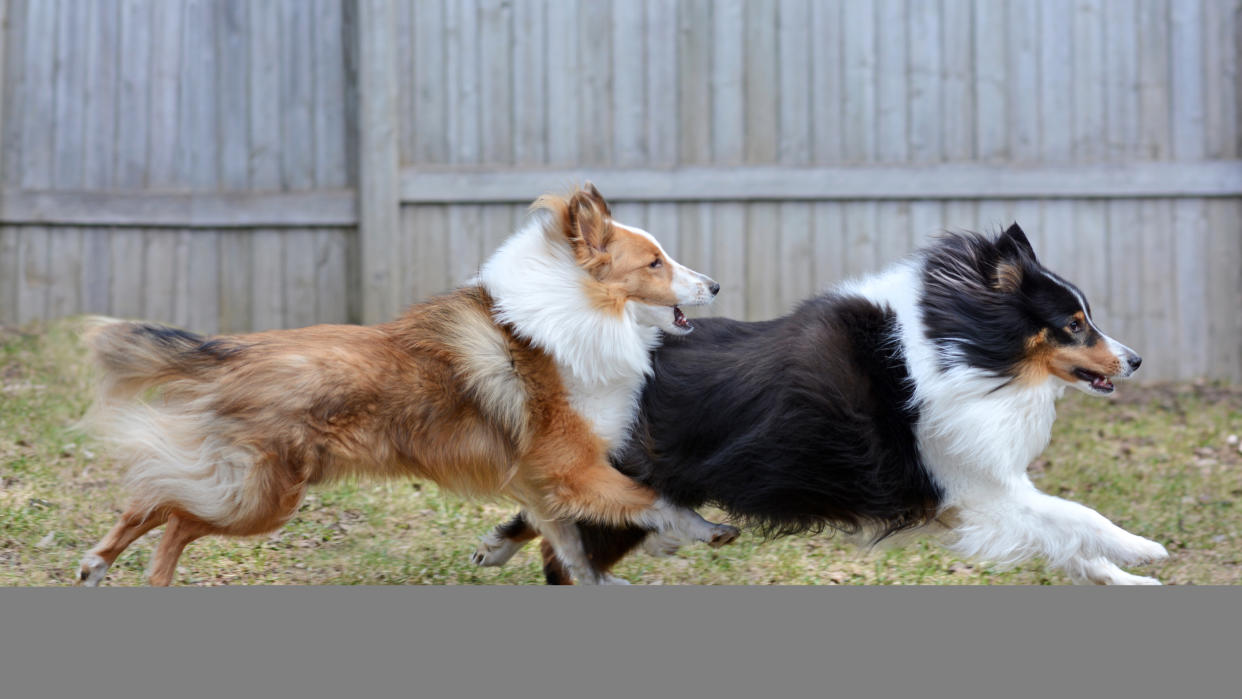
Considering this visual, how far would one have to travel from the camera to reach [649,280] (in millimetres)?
4551

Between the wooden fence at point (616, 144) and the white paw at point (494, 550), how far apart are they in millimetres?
3806

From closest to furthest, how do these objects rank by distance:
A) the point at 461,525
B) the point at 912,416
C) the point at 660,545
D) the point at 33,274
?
the point at 912,416
the point at 660,545
the point at 461,525
the point at 33,274

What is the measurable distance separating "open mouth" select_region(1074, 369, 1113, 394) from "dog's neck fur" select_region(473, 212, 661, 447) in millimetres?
1572

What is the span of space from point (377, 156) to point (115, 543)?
15.2 feet

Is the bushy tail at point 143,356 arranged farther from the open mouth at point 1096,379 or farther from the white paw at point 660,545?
the open mouth at point 1096,379

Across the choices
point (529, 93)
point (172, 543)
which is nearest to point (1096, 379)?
point (172, 543)

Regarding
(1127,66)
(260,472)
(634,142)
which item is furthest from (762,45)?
(260,472)

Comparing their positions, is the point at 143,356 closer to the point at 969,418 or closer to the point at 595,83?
the point at 969,418

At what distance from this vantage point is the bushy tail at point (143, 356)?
4.21m

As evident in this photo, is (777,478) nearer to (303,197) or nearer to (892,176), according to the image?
(892,176)

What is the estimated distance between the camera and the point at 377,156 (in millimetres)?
8445

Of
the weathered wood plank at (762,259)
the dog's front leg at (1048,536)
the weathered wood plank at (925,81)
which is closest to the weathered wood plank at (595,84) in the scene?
the weathered wood plank at (762,259)

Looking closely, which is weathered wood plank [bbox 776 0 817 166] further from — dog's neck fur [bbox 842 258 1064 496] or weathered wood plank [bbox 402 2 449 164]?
dog's neck fur [bbox 842 258 1064 496]

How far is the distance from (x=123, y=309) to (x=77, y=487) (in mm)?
3143
